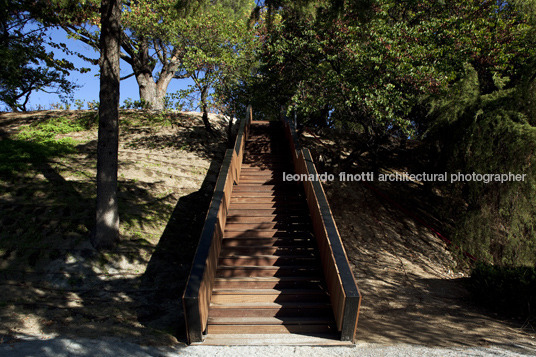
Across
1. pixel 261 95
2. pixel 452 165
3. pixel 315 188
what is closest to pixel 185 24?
pixel 261 95

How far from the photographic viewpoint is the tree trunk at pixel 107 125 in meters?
6.79

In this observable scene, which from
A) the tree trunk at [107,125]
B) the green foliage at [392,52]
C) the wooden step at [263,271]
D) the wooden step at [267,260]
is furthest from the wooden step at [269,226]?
the green foliage at [392,52]

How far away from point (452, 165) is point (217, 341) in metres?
8.77

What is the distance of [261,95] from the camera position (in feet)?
49.1

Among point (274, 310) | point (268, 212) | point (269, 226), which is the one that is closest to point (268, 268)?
point (274, 310)

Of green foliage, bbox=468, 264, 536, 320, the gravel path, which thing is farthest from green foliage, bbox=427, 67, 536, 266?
the gravel path

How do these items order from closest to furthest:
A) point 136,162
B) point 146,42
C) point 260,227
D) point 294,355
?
point 294,355, point 260,227, point 136,162, point 146,42

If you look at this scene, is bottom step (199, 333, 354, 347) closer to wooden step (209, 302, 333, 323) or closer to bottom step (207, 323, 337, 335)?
bottom step (207, 323, 337, 335)

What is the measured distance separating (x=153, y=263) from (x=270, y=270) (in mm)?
2857

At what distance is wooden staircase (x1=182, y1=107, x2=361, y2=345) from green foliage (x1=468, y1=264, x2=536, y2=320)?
4.02 metres

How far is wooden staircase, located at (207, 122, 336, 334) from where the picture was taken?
194 inches

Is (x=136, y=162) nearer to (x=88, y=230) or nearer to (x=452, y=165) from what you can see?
(x=88, y=230)

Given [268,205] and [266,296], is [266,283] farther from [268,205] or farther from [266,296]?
[268,205]

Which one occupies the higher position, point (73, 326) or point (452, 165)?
point (452, 165)
